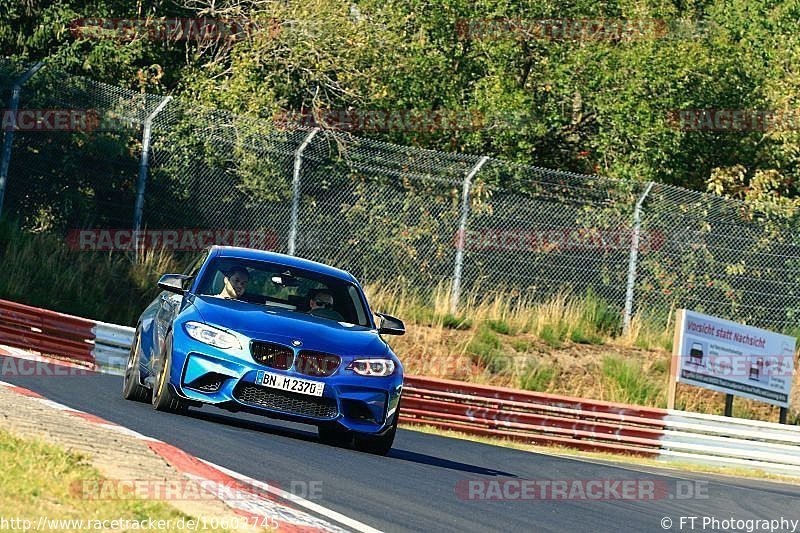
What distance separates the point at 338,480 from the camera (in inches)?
374

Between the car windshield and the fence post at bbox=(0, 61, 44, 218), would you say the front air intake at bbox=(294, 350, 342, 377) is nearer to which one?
the car windshield

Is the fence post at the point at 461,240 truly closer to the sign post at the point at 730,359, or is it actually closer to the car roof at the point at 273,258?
the sign post at the point at 730,359

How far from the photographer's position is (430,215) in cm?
2273

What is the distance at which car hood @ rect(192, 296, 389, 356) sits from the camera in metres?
11.3

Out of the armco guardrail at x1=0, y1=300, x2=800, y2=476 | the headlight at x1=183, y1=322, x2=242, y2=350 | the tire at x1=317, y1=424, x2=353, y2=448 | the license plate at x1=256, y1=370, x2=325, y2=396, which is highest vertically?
the headlight at x1=183, y1=322, x2=242, y2=350

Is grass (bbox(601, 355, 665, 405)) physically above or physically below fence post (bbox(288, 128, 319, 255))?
below

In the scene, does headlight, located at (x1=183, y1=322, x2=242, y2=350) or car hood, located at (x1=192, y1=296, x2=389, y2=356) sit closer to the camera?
headlight, located at (x1=183, y1=322, x2=242, y2=350)

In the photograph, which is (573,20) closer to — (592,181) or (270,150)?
(592,181)

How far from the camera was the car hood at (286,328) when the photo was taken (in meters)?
11.3

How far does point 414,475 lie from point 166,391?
2.17 metres

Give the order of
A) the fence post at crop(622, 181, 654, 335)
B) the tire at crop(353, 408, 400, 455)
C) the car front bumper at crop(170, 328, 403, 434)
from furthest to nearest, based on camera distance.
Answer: the fence post at crop(622, 181, 654, 335) < the tire at crop(353, 408, 400, 455) < the car front bumper at crop(170, 328, 403, 434)

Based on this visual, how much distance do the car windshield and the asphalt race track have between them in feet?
3.61

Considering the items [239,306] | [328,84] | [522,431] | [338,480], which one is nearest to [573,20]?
[328,84]

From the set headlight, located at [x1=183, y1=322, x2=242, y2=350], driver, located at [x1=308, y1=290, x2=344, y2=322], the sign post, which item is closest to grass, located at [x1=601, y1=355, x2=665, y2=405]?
the sign post
